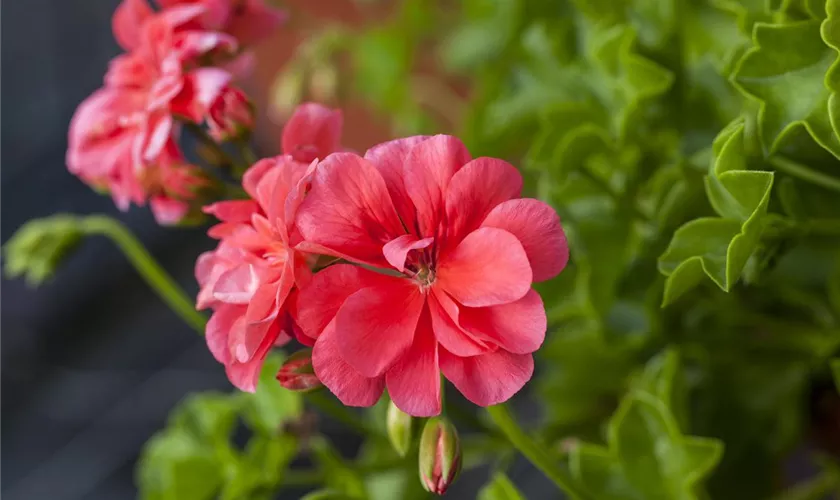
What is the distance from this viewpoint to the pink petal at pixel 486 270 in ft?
1.01

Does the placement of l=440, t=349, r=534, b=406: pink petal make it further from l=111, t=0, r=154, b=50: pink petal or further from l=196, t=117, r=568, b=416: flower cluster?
l=111, t=0, r=154, b=50: pink petal

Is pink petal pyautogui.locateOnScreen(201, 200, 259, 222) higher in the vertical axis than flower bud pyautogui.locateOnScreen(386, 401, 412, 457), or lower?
higher

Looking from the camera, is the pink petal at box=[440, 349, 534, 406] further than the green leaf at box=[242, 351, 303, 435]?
No

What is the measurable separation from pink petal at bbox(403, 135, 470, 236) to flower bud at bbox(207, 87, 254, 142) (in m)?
0.15

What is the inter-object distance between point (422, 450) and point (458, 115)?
84 centimetres

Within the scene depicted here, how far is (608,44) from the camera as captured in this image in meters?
0.49

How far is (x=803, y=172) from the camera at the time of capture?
1.38 feet

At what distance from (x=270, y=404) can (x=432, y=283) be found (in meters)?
0.28

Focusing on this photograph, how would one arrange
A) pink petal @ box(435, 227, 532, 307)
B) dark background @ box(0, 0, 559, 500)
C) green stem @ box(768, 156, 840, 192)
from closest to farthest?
pink petal @ box(435, 227, 532, 307)
green stem @ box(768, 156, 840, 192)
dark background @ box(0, 0, 559, 500)

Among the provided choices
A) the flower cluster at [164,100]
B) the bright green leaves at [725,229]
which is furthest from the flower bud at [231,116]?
the bright green leaves at [725,229]

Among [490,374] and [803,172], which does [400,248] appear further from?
[803,172]

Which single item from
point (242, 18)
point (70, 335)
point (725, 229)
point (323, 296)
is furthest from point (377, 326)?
point (70, 335)

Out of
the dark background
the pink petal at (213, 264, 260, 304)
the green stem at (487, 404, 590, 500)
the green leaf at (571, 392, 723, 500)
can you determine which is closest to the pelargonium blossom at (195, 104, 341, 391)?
the pink petal at (213, 264, 260, 304)

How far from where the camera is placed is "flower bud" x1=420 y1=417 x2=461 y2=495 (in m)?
0.37
